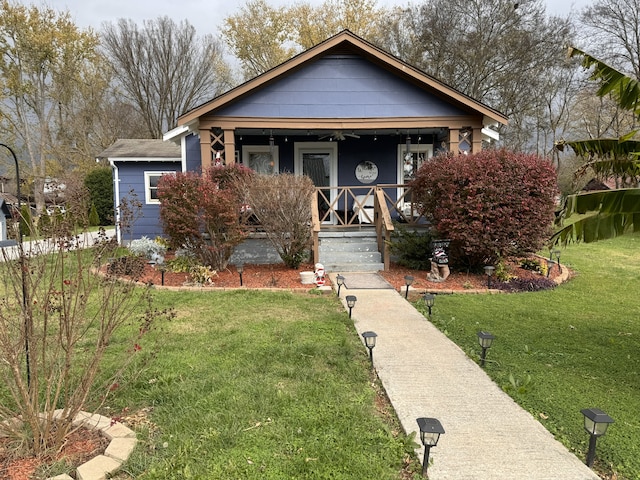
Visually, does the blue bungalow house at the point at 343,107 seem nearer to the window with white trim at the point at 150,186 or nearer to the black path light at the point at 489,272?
the black path light at the point at 489,272

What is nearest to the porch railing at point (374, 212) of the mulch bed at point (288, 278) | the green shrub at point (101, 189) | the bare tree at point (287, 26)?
the mulch bed at point (288, 278)

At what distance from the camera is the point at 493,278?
8500 millimetres

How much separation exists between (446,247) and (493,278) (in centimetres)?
113

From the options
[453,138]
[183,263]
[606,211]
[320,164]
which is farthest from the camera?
[320,164]

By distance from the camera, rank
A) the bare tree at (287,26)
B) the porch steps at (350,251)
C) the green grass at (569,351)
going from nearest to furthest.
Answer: the green grass at (569,351) → the porch steps at (350,251) → the bare tree at (287,26)

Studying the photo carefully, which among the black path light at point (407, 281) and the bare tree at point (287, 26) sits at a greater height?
the bare tree at point (287, 26)

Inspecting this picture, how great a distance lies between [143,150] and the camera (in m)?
14.4

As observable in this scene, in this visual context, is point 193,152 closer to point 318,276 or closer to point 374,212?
point 374,212

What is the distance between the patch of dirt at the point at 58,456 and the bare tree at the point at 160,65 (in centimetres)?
2967

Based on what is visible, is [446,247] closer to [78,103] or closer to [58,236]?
[58,236]

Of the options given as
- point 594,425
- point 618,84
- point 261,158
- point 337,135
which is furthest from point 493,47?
point 594,425

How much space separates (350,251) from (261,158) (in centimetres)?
482

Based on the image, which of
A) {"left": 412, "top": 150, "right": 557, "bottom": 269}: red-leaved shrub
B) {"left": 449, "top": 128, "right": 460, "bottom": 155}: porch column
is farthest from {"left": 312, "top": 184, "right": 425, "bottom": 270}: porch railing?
{"left": 449, "top": 128, "right": 460, "bottom": 155}: porch column

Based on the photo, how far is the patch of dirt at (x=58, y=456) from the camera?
2.57 meters
